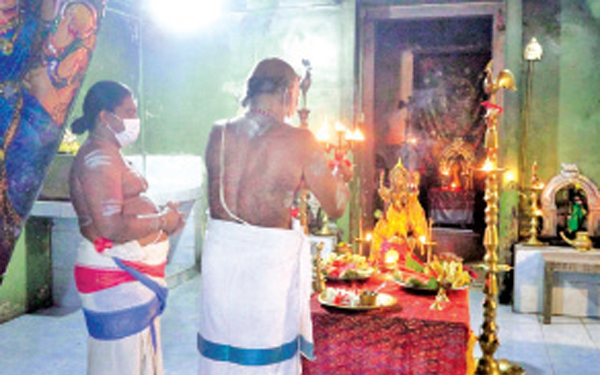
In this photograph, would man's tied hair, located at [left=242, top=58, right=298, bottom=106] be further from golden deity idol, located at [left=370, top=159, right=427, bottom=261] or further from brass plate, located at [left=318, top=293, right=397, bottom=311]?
golden deity idol, located at [left=370, top=159, right=427, bottom=261]

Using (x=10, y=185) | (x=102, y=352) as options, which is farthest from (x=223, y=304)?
(x=10, y=185)

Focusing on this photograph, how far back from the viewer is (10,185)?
154 cm

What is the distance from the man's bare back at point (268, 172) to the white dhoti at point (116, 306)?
2.03 ft

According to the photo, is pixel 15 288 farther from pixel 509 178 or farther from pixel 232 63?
pixel 509 178

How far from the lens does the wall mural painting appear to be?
1506mm

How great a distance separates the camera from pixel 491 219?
3.87 meters

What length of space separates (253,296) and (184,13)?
617cm

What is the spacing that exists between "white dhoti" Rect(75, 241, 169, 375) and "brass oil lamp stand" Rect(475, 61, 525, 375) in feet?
7.06

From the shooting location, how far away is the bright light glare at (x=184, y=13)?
7.96 meters

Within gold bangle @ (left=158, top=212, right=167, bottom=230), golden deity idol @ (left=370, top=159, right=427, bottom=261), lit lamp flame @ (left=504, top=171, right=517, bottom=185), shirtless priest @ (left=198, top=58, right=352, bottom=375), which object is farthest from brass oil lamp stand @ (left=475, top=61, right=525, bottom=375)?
lit lamp flame @ (left=504, top=171, right=517, bottom=185)

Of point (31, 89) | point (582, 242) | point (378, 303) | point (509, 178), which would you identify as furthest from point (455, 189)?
point (31, 89)

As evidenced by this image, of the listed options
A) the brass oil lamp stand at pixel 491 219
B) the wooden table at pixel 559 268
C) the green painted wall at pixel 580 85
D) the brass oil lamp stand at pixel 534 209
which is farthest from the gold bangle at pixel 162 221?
the green painted wall at pixel 580 85

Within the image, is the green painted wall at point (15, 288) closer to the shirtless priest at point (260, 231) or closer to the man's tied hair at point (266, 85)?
the shirtless priest at point (260, 231)

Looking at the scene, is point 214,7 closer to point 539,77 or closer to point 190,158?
point 190,158
